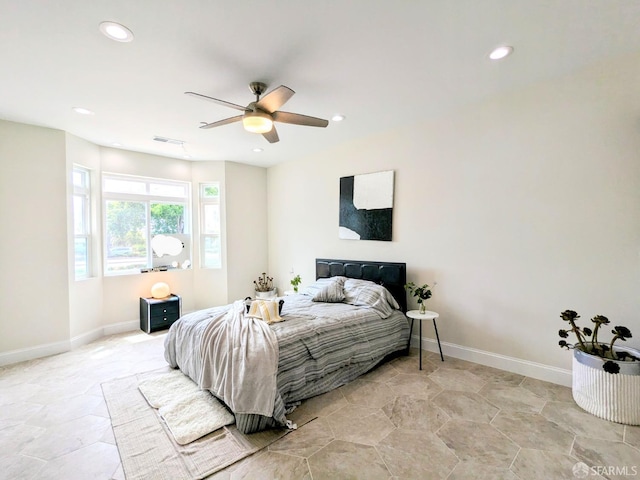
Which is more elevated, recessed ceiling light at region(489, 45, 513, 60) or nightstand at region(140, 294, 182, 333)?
recessed ceiling light at region(489, 45, 513, 60)

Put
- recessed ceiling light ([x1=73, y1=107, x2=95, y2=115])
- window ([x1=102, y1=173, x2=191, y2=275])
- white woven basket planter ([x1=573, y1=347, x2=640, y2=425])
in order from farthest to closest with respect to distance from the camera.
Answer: window ([x1=102, y1=173, x2=191, y2=275]) < recessed ceiling light ([x1=73, y1=107, x2=95, y2=115]) < white woven basket planter ([x1=573, y1=347, x2=640, y2=425])

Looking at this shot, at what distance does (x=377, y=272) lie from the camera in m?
4.04

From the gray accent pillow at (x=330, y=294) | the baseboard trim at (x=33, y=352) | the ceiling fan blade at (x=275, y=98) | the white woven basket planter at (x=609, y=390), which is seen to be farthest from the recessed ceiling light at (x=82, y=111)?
the white woven basket planter at (x=609, y=390)

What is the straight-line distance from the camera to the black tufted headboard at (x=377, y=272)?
3.84m

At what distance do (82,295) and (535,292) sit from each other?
19.0 feet

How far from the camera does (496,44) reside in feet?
7.36

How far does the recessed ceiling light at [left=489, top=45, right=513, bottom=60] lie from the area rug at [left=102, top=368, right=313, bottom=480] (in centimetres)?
332

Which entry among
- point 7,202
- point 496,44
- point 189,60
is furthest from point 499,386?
point 7,202

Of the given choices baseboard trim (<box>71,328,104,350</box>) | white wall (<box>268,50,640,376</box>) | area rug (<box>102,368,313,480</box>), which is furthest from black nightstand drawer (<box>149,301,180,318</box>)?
white wall (<box>268,50,640,376</box>)

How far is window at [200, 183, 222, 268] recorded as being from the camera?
5.66 metres

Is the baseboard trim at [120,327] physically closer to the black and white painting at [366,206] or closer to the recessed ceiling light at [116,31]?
the black and white painting at [366,206]

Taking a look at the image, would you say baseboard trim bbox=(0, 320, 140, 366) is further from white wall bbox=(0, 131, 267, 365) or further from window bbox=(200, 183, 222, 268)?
window bbox=(200, 183, 222, 268)

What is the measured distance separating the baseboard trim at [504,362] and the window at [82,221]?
4986mm

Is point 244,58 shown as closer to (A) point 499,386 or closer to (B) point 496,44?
(B) point 496,44
